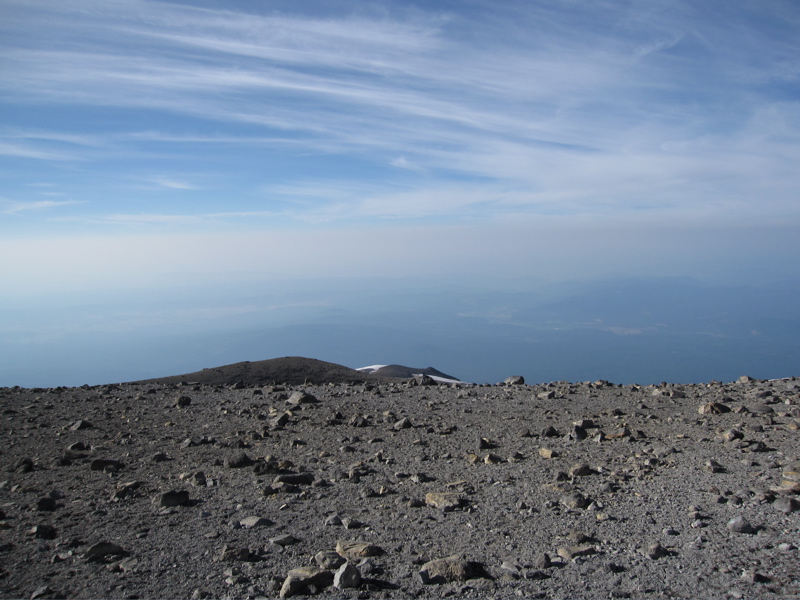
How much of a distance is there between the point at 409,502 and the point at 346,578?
178 cm

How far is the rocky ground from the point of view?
13.4ft

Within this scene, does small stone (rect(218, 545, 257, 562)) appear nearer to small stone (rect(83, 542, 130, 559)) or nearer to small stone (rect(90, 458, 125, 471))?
small stone (rect(83, 542, 130, 559))

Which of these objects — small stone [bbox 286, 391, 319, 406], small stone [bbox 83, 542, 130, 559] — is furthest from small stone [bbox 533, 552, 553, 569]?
small stone [bbox 286, 391, 319, 406]

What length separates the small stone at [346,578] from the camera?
397cm

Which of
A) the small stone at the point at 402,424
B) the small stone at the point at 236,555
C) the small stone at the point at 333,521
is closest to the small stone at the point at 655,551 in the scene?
the small stone at the point at 333,521

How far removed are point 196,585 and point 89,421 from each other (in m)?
7.38

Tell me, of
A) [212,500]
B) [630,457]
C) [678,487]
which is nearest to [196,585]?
[212,500]

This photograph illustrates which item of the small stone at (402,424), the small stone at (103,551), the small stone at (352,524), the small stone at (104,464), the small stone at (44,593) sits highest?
the small stone at (402,424)

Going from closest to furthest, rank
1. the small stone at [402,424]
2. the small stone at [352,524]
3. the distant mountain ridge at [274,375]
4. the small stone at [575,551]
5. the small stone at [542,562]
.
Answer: the small stone at [542,562]
the small stone at [575,551]
the small stone at [352,524]
the small stone at [402,424]
the distant mountain ridge at [274,375]

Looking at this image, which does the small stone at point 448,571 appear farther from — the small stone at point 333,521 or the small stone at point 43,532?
the small stone at point 43,532

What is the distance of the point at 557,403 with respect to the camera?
11.1 m

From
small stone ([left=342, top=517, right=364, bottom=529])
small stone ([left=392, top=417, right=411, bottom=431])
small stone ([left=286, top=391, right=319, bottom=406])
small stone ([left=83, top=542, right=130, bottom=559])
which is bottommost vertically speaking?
small stone ([left=342, top=517, right=364, bottom=529])

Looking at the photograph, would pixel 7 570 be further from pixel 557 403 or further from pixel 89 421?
pixel 557 403

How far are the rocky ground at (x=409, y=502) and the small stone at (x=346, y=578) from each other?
16 millimetres
